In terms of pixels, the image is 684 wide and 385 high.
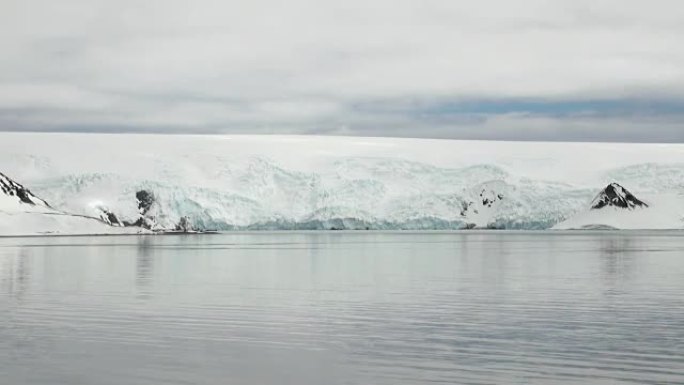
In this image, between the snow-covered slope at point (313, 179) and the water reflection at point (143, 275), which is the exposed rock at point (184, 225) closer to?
the snow-covered slope at point (313, 179)

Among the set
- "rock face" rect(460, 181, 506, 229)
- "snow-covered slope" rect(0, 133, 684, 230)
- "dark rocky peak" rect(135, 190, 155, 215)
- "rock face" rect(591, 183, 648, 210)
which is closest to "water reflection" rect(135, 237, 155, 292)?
"dark rocky peak" rect(135, 190, 155, 215)

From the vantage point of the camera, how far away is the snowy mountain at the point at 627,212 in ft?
305

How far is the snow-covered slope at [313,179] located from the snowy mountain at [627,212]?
6.98ft

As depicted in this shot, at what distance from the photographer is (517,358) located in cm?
1184

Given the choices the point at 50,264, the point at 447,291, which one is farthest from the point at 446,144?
the point at 447,291

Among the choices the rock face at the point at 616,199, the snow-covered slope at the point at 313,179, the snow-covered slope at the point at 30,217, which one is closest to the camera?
the snow-covered slope at the point at 30,217

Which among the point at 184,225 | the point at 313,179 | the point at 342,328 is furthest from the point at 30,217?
the point at 342,328

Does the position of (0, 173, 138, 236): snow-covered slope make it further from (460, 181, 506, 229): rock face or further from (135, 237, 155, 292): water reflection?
(135, 237, 155, 292): water reflection

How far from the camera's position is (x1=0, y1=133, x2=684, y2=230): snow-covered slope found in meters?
80.7

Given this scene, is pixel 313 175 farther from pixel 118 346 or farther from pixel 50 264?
pixel 118 346

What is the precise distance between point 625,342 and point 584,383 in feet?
11.1

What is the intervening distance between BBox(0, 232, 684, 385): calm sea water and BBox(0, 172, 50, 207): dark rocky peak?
48347 mm

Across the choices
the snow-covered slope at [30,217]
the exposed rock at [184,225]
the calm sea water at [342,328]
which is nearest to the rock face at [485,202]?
the exposed rock at [184,225]

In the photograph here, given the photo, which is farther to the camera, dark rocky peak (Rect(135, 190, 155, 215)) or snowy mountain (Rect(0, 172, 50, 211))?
dark rocky peak (Rect(135, 190, 155, 215))
